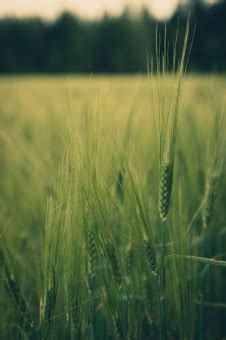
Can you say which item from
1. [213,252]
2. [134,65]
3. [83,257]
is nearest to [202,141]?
[213,252]

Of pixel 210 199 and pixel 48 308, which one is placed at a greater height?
pixel 210 199

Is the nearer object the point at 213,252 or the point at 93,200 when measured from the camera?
the point at 93,200

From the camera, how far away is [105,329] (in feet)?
2.48

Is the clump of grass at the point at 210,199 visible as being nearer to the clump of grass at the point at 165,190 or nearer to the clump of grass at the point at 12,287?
the clump of grass at the point at 165,190

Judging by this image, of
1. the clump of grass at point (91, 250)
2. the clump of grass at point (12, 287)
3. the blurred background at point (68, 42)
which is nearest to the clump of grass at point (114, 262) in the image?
the clump of grass at point (91, 250)

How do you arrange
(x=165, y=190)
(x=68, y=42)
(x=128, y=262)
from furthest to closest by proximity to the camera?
(x=68, y=42) → (x=128, y=262) → (x=165, y=190)

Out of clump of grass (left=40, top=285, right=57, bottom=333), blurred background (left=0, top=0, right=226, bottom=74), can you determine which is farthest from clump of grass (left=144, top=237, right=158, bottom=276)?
blurred background (left=0, top=0, right=226, bottom=74)

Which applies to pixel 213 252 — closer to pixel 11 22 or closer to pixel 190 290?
pixel 190 290

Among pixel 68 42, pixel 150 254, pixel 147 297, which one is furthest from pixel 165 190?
pixel 68 42

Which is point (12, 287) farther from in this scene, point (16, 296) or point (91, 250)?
point (91, 250)

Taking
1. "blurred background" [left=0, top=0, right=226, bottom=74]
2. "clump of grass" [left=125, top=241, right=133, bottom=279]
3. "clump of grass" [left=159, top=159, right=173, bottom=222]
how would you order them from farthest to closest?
1. "blurred background" [left=0, top=0, right=226, bottom=74]
2. "clump of grass" [left=125, top=241, right=133, bottom=279]
3. "clump of grass" [left=159, top=159, right=173, bottom=222]

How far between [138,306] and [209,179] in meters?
0.28

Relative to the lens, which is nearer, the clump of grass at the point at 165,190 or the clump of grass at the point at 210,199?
the clump of grass at the point at 165,190

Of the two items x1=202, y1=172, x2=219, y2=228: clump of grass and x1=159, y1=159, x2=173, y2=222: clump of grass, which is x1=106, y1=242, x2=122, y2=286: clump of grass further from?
x1=202, y1=172, x2=219, y2=228: clump of grass
